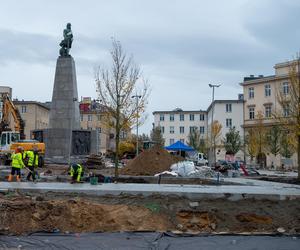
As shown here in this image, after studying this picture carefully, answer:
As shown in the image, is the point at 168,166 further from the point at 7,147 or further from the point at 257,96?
the point at 257,96

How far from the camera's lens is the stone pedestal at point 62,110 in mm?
34375

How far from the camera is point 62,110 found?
34531 millimetres

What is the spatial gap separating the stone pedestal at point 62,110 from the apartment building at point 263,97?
1745 inches

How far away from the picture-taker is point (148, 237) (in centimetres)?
1097

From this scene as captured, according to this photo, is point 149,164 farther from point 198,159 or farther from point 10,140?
point 198,159

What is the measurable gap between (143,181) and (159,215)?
33.8 feet

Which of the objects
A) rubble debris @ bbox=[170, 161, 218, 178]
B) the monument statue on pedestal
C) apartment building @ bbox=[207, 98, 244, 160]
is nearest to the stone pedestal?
the monument statue on pedestal

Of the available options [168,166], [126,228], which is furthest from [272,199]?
[168,166]

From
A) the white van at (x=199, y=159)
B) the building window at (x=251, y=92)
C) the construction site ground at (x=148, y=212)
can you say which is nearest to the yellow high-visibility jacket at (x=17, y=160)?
the construction site ground at (x=148, y=212)

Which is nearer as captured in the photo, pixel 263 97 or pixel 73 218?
pixel 73 218

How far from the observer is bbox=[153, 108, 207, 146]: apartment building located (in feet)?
360

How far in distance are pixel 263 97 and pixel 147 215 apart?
69972mm

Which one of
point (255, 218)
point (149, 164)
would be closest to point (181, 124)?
point (149, 164)

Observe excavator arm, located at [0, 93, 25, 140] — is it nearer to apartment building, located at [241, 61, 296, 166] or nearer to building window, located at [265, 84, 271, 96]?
apartment building, located at [241, 61, 296, 166]
